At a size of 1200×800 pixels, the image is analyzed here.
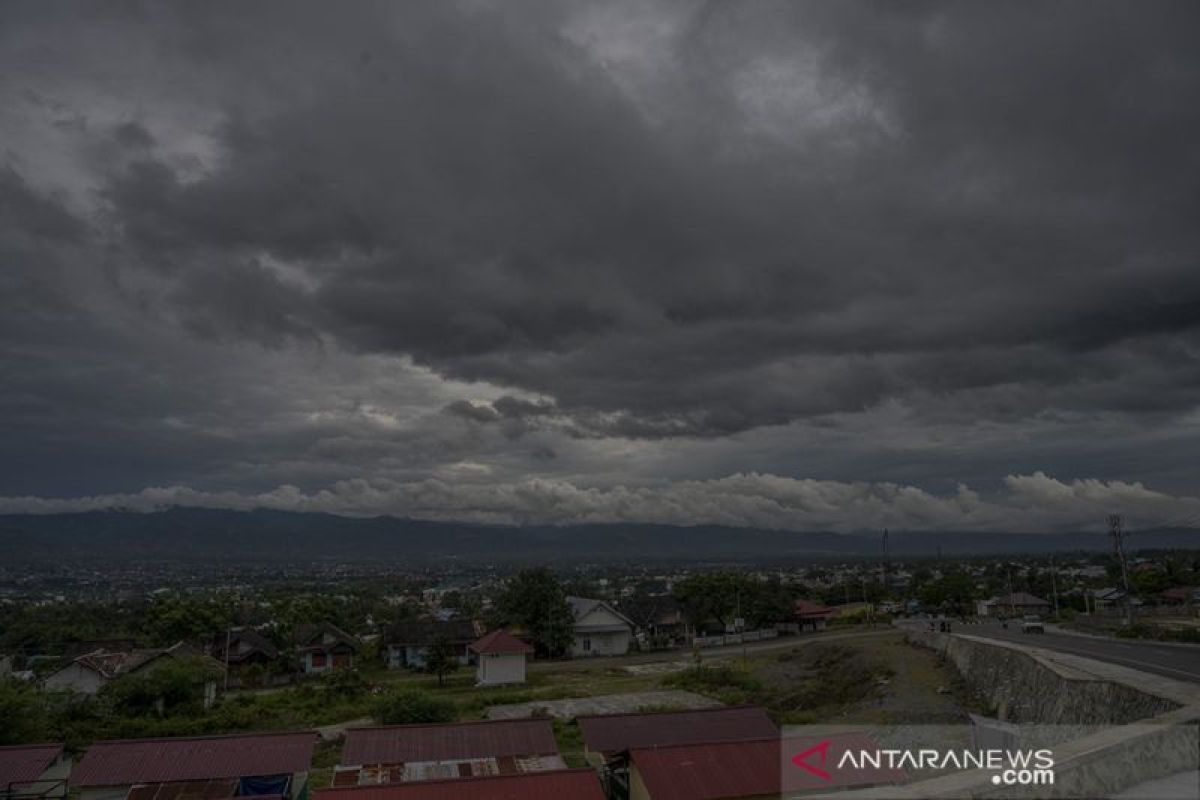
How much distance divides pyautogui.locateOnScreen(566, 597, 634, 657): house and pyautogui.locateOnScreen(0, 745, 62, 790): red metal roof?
39.1 m

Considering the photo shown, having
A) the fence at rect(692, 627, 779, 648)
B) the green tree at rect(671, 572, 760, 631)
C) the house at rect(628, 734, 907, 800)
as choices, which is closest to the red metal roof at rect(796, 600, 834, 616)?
the fence at rect(692, 627, 779, 648)

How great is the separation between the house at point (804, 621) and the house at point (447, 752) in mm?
54809

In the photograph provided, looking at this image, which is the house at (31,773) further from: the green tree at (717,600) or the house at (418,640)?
the green tree at (717,600)

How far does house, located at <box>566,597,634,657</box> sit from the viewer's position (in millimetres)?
59906

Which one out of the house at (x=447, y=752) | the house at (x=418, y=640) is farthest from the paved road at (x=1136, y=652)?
the house at (x=418, y=640)

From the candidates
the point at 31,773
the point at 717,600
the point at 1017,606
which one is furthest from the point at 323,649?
the point at 1017,606

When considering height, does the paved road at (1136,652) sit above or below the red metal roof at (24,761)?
above

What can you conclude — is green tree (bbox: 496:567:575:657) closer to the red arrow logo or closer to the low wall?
the low wall

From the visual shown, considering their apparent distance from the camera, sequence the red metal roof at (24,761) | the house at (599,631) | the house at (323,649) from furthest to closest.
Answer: the house at (599,631), the house at (323,649), the red metal roof at (24,761)

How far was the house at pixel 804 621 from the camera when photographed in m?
73.3

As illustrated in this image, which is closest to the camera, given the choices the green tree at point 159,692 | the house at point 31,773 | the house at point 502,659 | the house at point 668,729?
the house at point 668,729

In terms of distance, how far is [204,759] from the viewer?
799 inches

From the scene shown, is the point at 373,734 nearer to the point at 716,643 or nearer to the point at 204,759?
the point at 204,759

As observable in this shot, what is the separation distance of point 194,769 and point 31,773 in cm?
601
